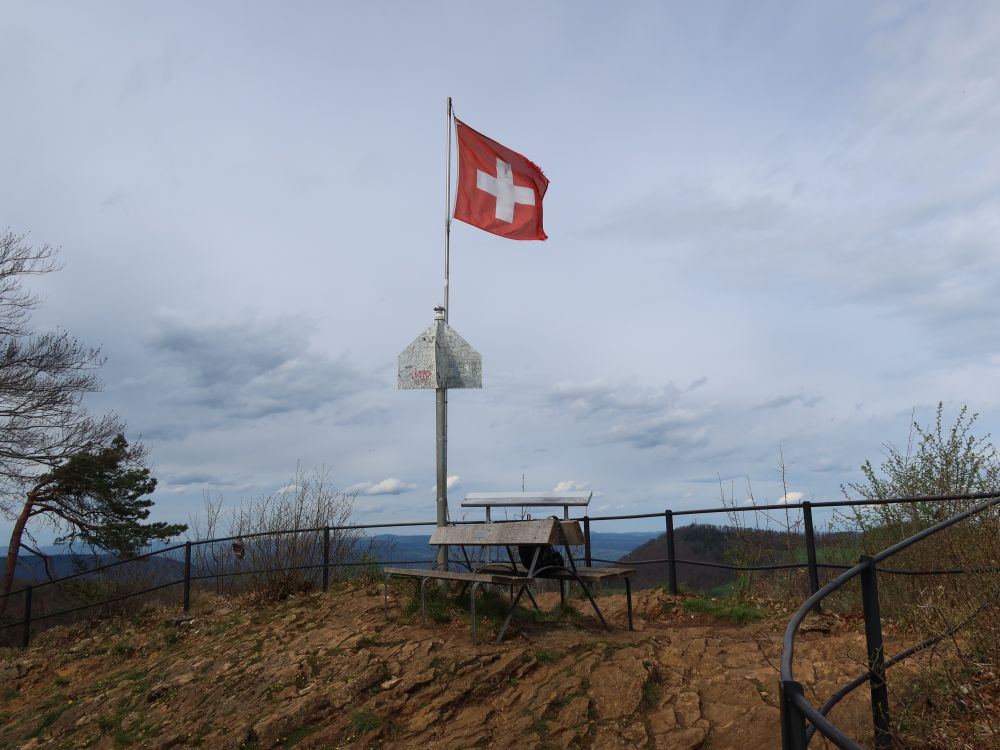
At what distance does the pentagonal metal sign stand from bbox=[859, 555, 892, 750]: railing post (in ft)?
17.4

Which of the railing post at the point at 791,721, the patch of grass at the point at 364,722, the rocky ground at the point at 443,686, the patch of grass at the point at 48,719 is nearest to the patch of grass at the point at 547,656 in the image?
the rocky ground at the point at 443,686

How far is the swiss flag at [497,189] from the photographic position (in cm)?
946

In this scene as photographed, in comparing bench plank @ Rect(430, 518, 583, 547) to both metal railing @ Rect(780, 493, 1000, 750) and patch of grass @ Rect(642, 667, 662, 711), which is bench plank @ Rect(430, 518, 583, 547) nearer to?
patch of grass @ Rect(642, 667, 662, 711)

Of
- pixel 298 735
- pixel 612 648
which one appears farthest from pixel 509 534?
pixel 298 735

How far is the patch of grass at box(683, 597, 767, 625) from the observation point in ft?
27.2

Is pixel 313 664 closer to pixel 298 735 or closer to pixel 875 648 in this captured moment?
pixel 298 735

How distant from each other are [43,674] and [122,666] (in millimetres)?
1953

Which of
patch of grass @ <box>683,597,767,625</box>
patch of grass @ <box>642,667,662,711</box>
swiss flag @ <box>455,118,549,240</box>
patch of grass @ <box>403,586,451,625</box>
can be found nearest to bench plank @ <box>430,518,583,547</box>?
patch of grass @ <box>403,586,451,625</box>

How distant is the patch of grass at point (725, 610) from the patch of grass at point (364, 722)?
445 centimetres

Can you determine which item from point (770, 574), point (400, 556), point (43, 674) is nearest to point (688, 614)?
point (770, 574)

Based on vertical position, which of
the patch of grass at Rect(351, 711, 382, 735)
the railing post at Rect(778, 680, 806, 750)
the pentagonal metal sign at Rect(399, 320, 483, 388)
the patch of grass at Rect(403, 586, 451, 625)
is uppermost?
the pentagonal metal sign at Rect(399, 320, 483, 388)

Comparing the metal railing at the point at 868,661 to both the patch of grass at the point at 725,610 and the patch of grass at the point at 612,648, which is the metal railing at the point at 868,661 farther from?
the patch of grass at the point at 725,610

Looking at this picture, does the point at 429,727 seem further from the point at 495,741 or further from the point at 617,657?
the point at 617,657

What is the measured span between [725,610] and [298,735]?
508 cm
